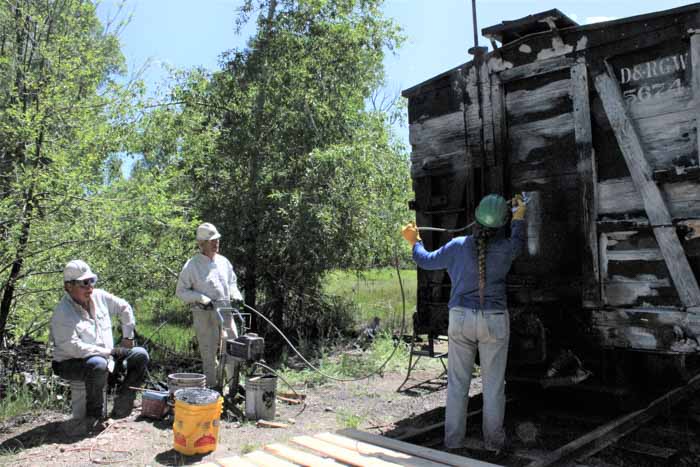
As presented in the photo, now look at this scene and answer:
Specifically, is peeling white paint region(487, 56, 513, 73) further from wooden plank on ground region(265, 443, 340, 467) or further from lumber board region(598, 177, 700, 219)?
wooden plank on ground region(265, 443, 340, 467)

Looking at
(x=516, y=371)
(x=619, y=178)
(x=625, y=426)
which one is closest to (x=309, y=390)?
(x=516, y=371)

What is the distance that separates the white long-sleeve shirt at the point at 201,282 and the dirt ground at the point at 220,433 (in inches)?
49.7

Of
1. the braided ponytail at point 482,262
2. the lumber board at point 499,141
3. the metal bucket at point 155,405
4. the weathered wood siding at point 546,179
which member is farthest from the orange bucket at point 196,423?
the lumber board at point 499,141

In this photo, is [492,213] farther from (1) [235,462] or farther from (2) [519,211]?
(1) [235,462]

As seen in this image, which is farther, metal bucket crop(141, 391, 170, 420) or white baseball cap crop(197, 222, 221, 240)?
white baseball cap crop(197, 222, 221, 240)

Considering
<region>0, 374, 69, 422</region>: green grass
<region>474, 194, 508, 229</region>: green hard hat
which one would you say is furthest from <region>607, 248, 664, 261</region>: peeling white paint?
<region>0, 374, 69, 422</region>: green grass

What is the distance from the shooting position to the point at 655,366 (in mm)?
5539

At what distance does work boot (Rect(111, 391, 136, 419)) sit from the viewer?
5.80 meters

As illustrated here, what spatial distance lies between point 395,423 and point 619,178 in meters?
3.15

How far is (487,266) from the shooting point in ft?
14.7

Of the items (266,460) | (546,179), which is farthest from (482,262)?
(266,460)

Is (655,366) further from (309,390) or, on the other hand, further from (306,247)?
(306,247)

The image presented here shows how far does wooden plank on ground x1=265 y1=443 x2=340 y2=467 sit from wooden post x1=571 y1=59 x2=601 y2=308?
2.43 metres

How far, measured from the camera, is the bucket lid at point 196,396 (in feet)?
15.4
